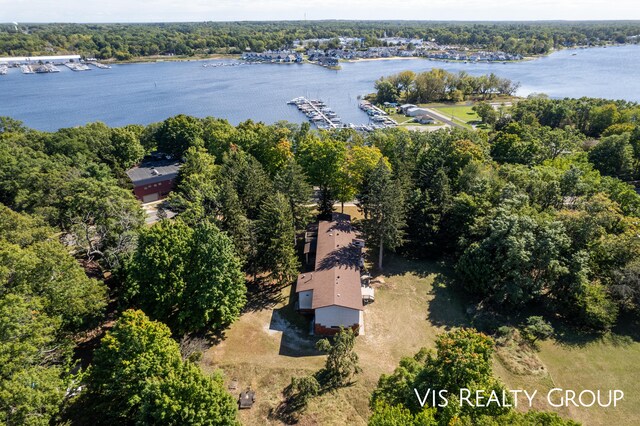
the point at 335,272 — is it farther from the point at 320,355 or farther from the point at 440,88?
the point at 440,88

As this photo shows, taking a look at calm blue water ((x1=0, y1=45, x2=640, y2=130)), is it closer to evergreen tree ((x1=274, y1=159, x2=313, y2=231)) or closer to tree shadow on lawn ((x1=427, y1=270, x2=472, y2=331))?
evergreen tree ((x1=274, y1=159, x2=313, y2=231))

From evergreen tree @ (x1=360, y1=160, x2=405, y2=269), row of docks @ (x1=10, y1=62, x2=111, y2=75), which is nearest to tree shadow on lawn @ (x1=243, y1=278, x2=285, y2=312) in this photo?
evergreen tree @ (x1=360, y1=160, x2=405, y2=269)

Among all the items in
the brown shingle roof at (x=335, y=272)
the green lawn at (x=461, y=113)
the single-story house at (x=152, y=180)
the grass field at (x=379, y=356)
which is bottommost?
the grass field at (x=379, y=356)

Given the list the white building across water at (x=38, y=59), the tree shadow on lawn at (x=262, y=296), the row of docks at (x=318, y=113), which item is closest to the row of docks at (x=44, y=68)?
the white building across water at (x=38, y=59)

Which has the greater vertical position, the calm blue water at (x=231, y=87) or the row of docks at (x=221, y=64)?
the row of docks at (x=221, y=64)

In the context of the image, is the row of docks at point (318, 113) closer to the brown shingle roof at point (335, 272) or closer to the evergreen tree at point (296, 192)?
the evergreen tree at point (296, 192)

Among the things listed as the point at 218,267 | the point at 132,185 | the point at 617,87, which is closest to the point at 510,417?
the point at 218,267
